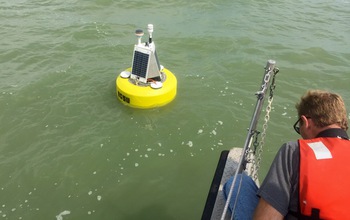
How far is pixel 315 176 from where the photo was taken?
218cm

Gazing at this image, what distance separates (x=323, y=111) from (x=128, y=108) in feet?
17.0

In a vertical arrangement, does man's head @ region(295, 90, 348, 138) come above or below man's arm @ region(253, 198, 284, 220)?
above

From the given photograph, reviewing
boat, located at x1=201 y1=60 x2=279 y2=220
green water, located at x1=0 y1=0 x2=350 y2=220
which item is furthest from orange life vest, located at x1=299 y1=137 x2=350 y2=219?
green water, located at x1=0 y1=0 x2=350 y2=220

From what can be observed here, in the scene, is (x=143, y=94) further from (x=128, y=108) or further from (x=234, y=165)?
(x=234, y=165)

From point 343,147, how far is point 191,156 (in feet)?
13.0

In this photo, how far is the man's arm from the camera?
89.6 inches

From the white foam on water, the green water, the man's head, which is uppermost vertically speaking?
the man's head

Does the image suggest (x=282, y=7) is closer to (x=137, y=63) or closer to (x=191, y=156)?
(x=137, y=63)

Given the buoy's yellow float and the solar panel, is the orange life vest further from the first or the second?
the solar panel

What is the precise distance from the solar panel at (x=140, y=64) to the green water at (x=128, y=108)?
34.5 inches

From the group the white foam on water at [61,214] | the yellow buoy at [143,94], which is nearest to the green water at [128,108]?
the white foam on water at [61,214]

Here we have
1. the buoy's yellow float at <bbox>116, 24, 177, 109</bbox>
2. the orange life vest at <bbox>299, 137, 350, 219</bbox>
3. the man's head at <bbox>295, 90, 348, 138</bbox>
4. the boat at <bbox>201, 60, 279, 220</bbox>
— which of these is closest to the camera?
the orange life vest at <bbox>299, 137, 350, 219</bbox>

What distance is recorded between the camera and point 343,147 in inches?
90.0

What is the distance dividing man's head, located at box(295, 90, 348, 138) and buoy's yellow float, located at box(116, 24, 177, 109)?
4.50 meters
